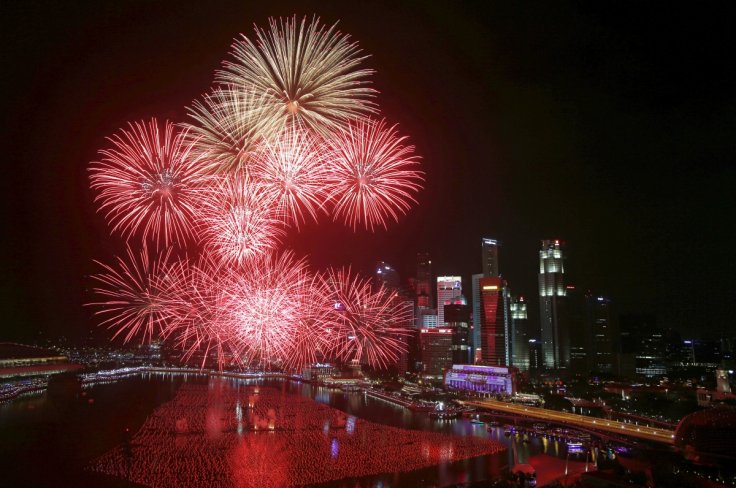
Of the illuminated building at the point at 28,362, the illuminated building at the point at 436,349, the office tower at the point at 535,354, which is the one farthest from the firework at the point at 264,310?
the office tower at the point at 535,354

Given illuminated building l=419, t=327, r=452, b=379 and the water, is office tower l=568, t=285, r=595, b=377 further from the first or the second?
the water

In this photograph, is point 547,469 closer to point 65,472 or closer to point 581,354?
point 65,472

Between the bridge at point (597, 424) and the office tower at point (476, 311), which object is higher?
the office tower at point (476, 311)

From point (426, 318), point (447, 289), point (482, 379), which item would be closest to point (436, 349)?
point (426, 318)

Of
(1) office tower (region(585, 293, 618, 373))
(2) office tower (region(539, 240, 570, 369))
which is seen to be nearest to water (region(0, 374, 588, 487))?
(2) office tower (region(539, 240, 570, 369))

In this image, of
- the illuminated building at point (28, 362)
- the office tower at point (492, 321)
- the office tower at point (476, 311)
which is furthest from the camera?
the office tower at point (476, 311)

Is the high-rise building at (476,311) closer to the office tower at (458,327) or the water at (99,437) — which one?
the office tower at (458,327)

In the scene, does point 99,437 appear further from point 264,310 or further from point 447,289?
point 447,289
